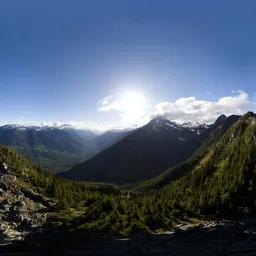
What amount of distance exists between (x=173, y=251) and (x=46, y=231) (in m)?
89.8

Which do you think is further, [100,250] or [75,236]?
[75,236]

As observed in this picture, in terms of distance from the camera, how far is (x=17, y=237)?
18050 cm

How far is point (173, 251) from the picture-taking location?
432 feet

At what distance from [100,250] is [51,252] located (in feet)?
63.0

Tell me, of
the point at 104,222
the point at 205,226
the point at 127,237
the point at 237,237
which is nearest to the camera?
the point at 237,237

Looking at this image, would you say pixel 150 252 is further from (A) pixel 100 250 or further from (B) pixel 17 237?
(B) pixel 17 237

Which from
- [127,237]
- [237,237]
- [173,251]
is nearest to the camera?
[173,251]

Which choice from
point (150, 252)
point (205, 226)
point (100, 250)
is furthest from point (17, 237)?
point (205, 226)

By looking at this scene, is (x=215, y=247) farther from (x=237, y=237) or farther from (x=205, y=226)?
(x=205, y=226)

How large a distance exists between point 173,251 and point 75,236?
2705 inches

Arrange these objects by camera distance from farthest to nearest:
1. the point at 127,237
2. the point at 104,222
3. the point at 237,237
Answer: the point at 104,222 < the point at 127,237 < the point at 237,237

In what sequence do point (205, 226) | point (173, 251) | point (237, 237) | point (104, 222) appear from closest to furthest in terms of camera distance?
point (173, 251)
point (237, 237)
point (205, 226)
point (104, 222)

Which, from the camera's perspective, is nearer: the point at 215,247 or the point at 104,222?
the point at 215,247

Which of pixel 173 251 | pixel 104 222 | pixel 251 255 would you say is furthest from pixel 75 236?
pixel 251 255
